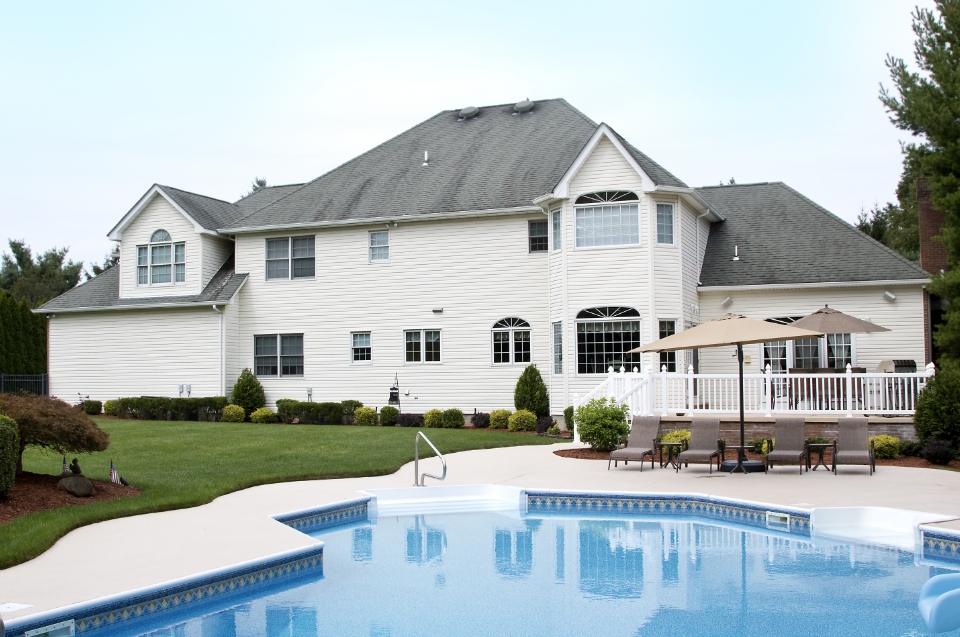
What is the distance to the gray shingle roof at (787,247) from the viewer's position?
922 inches

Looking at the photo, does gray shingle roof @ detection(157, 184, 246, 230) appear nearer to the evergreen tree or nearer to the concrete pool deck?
the concrete pool deck

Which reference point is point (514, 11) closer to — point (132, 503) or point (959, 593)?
point (132, 503)

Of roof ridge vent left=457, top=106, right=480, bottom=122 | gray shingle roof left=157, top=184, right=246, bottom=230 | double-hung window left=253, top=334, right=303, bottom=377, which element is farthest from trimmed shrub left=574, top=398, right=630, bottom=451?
gray shingle roof left=157, top=184, right=246, bottom=230

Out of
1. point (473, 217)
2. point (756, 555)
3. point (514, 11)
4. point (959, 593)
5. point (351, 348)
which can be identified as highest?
point (514, 11)

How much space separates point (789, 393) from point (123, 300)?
21147 millimetres

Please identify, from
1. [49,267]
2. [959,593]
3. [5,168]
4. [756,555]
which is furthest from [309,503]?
[49,267]

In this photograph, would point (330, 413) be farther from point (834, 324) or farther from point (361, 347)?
point (834, 324)

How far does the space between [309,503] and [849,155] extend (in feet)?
104

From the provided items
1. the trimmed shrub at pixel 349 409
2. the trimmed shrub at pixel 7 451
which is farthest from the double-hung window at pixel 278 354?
the trimmed shrub at pixel 7 451

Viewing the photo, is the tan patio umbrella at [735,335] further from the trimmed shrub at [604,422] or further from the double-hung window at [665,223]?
the double-hung window at [665,223]

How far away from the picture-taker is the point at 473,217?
25.4 metres

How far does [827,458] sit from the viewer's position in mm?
16719

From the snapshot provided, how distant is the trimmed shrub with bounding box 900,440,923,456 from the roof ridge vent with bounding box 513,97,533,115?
55.9 feet

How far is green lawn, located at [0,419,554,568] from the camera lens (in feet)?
33.3
